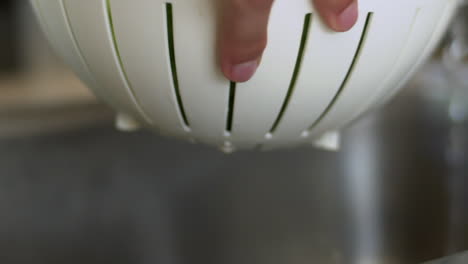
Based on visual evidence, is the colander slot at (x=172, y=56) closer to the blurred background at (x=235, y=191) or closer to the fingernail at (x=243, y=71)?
the fingernail at (x=243, y=71)

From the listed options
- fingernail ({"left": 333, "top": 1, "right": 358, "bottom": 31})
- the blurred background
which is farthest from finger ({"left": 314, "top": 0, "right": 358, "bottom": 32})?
the blurred background

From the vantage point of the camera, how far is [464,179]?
614mm

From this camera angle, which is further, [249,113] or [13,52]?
[13,52]

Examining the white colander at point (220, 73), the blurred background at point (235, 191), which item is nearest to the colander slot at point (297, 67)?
the white colander at point (220, 73)

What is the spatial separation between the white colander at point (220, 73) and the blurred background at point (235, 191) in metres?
0.29

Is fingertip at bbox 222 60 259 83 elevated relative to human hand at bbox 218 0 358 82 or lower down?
lower down

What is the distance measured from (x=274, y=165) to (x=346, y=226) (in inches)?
4.5

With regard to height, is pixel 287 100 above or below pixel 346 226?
above

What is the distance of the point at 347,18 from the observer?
0.21m

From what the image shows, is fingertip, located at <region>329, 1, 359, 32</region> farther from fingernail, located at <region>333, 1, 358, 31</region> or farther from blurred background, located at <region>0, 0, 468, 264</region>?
blurred background, located at <region>0, 0, 468, 264</region>

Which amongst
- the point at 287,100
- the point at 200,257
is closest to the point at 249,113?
the point at 287,100

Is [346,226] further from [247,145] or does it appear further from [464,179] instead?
[247,145]

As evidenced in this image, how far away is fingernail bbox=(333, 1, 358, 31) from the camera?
0.21 metres

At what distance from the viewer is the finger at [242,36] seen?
0.64 feet
